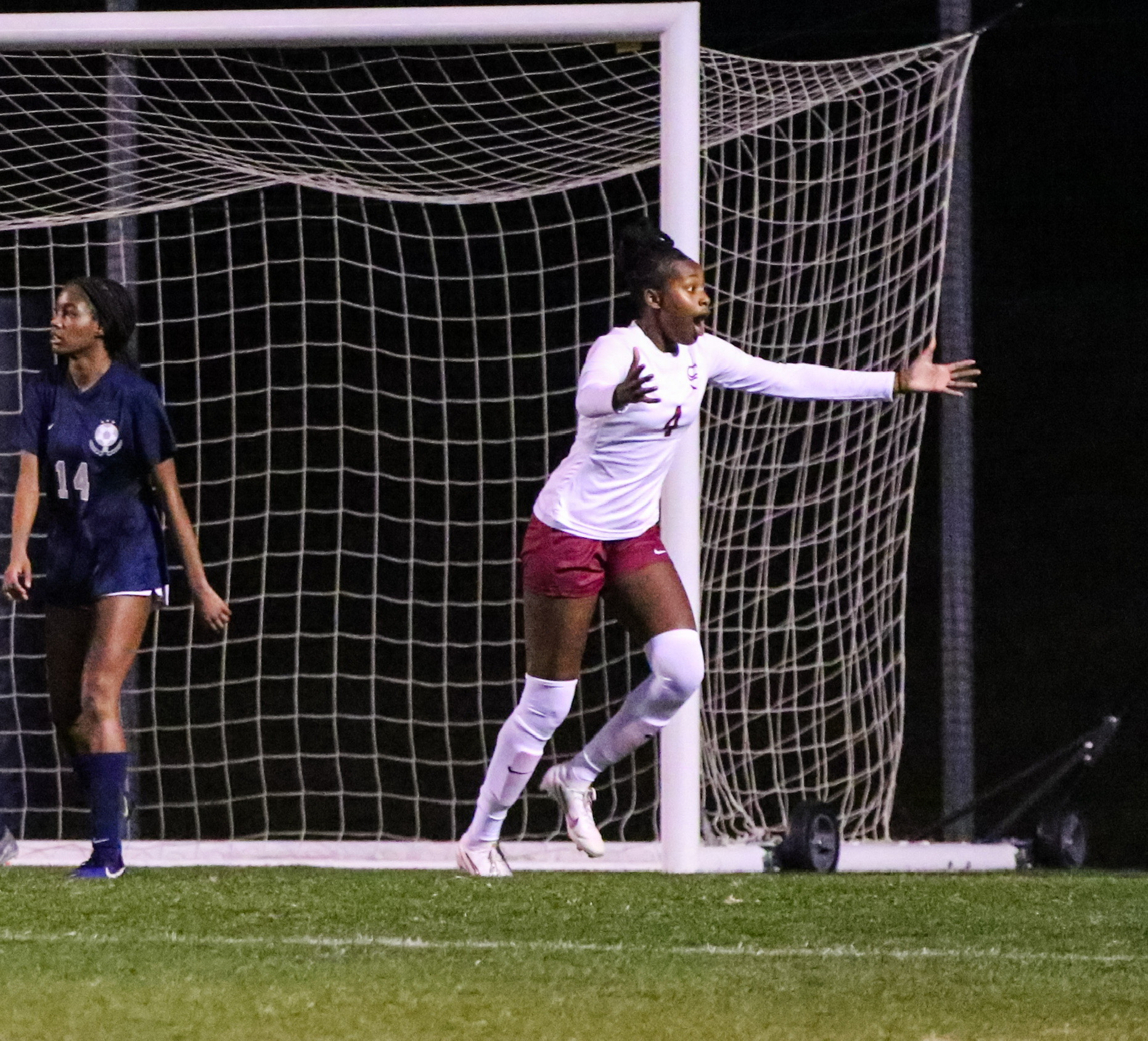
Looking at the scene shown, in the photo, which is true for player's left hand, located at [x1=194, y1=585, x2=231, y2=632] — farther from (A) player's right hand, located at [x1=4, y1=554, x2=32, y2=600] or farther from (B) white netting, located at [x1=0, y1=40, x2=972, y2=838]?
(B) white netting, located at [x1=0, y1=40, x2=972, y2=838]

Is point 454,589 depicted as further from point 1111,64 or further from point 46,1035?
point 46,1035

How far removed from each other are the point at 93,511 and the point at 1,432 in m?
3.53

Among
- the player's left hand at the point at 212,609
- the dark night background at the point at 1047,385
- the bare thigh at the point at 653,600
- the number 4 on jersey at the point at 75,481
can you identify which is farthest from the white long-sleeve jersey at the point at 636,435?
the dark night background at the point at 1047,385

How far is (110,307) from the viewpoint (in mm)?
6941

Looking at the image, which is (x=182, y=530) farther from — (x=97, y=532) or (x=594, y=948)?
(x=594, y=948)

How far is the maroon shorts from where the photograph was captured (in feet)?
22.2

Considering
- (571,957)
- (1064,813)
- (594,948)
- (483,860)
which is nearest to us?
(571,957)

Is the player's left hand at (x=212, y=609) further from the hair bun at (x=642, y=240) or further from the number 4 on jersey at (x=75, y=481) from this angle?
the hair bun at (x=642, y=240)

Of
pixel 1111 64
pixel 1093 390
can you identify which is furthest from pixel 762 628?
pixel 1093 390

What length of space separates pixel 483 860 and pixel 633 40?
2.63 m

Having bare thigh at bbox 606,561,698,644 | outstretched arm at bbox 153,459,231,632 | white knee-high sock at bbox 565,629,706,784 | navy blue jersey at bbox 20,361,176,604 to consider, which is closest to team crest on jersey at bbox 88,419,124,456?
navy blue jersey at bbox 20,361,176,604

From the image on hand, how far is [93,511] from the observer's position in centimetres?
684

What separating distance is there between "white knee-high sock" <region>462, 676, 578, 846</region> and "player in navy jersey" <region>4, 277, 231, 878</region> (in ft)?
2.99

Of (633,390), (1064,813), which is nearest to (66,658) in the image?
(633,390)
